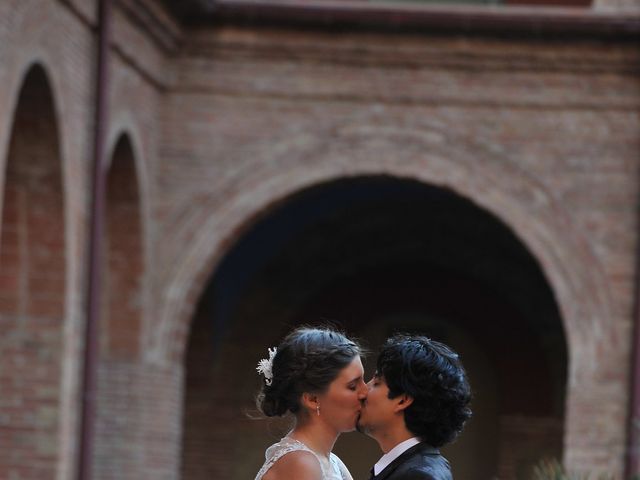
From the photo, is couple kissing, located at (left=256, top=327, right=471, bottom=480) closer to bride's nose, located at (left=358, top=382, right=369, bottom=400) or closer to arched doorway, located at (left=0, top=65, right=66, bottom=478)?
bride's nose, located at (left=358, top=382, right=369, bottom=400)

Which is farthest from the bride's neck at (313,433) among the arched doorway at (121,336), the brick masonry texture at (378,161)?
the brick masonry texture at (378,161)

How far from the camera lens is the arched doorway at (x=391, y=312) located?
57.3 ft

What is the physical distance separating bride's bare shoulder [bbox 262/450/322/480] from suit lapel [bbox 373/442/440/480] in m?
0.22

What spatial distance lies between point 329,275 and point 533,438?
2769 millimetres

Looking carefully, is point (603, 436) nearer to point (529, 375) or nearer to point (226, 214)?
point (226, 214)

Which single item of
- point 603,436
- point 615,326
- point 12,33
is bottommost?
point 603,436

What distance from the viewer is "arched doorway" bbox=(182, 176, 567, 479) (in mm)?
17469

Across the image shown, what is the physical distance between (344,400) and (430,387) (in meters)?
0.32

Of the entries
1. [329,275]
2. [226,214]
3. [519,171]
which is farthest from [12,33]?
[329,275]

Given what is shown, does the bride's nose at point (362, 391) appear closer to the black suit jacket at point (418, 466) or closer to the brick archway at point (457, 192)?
the black suit jacket at point (418, 466)

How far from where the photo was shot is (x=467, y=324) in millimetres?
18547

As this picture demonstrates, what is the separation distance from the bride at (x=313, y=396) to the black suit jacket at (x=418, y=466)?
0.80 feet

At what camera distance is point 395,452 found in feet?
14.5

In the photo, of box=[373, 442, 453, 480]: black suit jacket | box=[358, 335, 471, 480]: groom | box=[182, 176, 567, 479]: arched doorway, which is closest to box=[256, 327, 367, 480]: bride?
box=[358, 335, 471, 480]: groom
